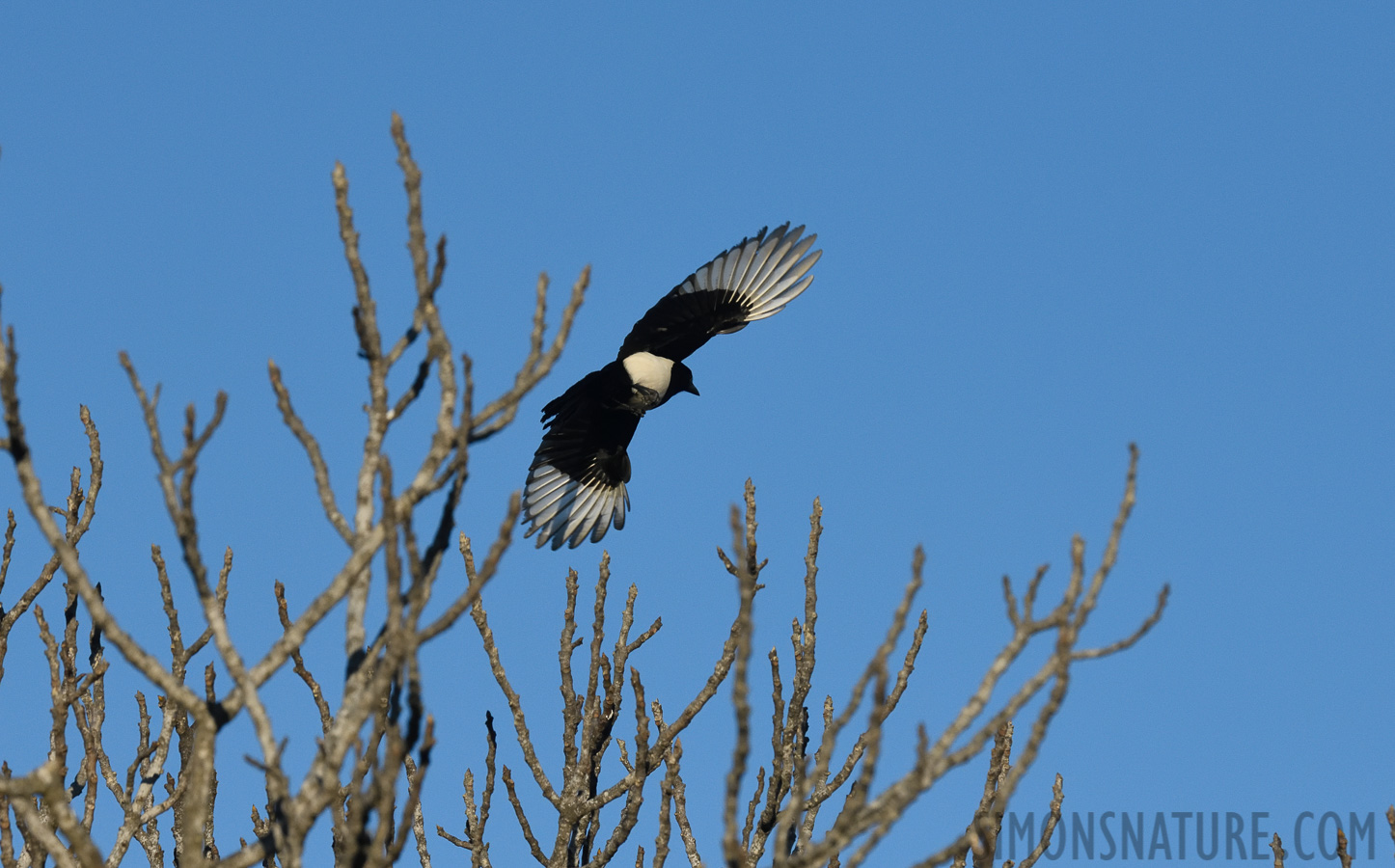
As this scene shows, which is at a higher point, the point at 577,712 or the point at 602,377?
the point at 602,377

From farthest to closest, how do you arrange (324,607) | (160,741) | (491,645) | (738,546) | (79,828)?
1. (491,645)
2. (160,741)
3. (324,607)
4. (79,828)
5. (738,546)

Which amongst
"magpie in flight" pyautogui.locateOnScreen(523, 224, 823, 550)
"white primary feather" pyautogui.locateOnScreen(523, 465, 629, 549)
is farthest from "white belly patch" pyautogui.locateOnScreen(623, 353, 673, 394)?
"white primary feather" pyautogui.locateOnScreen(523, 465, 629, 549)

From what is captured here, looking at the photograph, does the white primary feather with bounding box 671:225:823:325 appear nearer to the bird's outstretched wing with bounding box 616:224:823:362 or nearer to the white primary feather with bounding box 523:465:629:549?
the bird's outstretched wing with bounding box 616:224:823:362

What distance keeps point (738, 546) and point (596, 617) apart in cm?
352

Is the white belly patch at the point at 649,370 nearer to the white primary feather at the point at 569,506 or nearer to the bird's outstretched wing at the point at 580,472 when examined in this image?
the bird's outstretched wing at the point at 580,472

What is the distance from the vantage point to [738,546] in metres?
2.32

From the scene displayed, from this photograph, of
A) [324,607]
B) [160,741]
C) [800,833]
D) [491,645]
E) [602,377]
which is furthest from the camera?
[602,377]

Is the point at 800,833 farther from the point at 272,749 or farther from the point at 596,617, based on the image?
the point at 272,749

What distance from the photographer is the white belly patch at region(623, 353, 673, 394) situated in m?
9.33

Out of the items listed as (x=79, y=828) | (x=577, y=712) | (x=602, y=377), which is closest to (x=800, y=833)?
(x=577, y=712)

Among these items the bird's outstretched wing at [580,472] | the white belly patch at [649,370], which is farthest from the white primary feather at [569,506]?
the white belly patch at [649,370]

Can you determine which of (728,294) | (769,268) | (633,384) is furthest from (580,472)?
(769,268)

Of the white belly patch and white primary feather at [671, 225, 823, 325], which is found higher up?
white primary feather at [671, 225, 823, 325]

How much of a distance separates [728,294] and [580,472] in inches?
64.2
